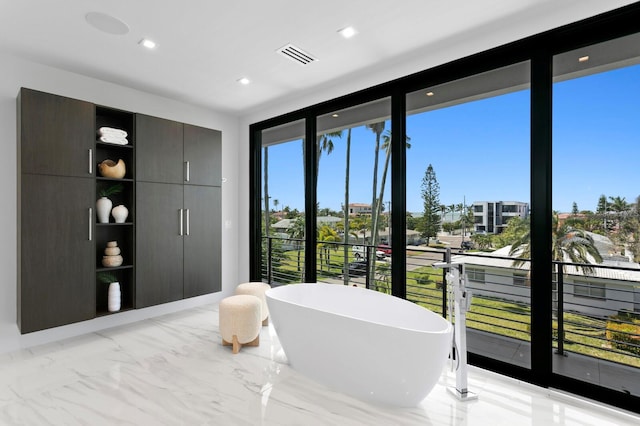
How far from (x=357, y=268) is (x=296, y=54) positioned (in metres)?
2.33

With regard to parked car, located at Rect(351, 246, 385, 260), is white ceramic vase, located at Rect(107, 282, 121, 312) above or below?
below

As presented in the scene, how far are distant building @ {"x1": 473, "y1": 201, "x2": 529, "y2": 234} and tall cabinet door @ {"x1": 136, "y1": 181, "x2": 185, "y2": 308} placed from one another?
10.2ft

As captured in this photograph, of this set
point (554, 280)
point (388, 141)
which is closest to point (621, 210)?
point (554, 280)

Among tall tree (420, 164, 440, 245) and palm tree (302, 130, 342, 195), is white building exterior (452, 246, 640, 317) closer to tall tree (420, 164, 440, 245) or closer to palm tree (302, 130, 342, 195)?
tall tree (420, 164, 440, 245)

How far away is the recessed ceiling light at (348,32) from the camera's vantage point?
2.56m

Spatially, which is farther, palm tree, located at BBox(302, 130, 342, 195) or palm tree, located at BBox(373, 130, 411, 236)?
palm tree, located at BBox(302, 130, 342, 195)

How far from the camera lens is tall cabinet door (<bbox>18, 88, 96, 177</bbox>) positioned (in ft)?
8.89

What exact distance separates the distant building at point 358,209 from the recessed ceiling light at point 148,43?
7.81ft

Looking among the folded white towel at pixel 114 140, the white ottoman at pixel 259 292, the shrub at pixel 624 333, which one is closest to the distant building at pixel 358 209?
the white ottoman at pixel 259 292

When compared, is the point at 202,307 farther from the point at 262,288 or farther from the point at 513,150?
the point at 513,150

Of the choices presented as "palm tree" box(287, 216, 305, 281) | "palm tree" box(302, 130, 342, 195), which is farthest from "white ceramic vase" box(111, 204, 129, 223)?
"palm tree" box(302, 130, 342, 195)

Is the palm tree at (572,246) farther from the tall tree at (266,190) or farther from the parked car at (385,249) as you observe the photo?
the tall tree at (266,190)

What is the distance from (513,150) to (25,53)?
4.27 metres

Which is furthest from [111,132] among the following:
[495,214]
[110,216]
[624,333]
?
[624,333]
